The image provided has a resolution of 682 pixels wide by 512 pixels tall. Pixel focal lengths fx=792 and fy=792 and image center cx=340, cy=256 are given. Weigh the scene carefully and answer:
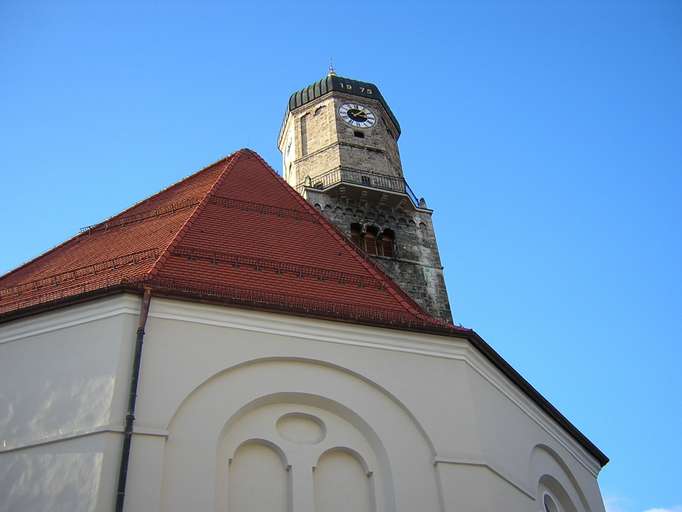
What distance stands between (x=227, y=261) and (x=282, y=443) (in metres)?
2.63

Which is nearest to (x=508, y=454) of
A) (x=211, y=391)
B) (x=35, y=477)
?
(x=211, y=391)

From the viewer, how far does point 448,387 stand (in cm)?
914

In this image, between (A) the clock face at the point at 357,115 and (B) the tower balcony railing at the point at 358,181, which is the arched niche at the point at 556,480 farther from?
(A) the clock face at the point at 357,115

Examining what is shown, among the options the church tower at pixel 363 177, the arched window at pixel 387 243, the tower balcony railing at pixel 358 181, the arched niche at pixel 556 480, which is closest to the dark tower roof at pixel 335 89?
the church tower at pixel 363 177

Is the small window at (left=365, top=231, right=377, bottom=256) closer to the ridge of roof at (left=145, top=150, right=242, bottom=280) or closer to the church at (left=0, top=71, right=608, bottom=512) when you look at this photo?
the ridge of roof at (left=145, top=150, right=242, bottom=280)

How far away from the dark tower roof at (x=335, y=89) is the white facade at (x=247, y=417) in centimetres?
2186

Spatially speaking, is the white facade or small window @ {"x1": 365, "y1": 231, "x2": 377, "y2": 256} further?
small window @ {"x1": 365, "y1": 231, "x2": 377, "y2": 256}

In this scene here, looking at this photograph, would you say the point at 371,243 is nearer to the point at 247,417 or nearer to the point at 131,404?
the point at 247,417

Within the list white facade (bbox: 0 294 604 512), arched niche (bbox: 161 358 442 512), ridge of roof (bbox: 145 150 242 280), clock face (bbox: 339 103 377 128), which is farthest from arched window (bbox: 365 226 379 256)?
arched niche (bbox: 161 358 442 512)

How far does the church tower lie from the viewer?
2402 cm

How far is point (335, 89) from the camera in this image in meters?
29.9

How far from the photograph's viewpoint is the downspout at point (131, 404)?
23.0ft

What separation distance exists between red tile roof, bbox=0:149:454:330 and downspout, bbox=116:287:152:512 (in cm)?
28

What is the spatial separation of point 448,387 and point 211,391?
9.04 ft
